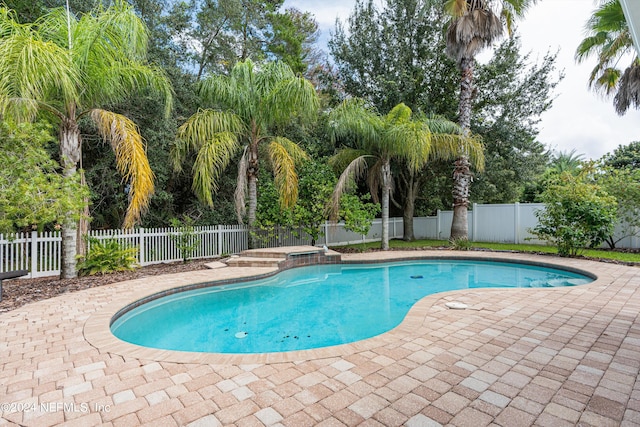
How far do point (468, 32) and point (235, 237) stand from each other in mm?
10352

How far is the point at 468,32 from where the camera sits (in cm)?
1062

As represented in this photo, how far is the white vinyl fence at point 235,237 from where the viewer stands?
688 cm

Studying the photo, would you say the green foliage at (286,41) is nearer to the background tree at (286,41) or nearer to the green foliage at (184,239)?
the background tree at (286,41)

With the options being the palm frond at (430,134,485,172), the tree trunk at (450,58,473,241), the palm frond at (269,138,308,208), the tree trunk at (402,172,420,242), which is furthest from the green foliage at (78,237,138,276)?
the tree trunk at (402,172,420,242)

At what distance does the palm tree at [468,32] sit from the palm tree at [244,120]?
6034 mm

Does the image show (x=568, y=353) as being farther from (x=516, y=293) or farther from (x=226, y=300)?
(x=226, y=300)

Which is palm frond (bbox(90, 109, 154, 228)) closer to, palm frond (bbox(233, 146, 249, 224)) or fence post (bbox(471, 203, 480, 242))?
palm frond (bbox(233, 146, 249, 224))

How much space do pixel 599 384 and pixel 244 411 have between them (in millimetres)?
2718

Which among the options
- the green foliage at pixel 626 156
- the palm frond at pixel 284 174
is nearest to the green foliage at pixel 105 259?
the palm frond at pixel 284 174

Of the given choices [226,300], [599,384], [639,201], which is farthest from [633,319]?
Result: [639,201]

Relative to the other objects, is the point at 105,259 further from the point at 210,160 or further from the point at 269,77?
the point at 269,77

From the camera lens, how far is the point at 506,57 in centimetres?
1276

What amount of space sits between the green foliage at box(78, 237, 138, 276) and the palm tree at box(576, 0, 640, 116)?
47.9 feet

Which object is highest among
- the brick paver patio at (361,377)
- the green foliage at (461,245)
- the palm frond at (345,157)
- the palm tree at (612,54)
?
the palm tree at (612,54)
